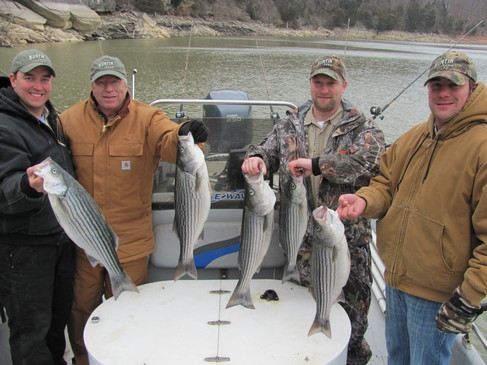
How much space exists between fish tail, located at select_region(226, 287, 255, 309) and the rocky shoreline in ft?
116

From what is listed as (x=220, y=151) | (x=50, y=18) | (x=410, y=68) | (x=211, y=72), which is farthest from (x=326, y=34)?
(x=220, y=151)

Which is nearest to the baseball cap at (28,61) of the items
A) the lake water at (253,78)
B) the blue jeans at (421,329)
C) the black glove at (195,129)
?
the black glove at (195,129)

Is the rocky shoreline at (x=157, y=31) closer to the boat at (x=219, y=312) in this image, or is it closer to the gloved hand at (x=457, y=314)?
the boat at (x=219, y=312)

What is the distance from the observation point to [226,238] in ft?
11.7

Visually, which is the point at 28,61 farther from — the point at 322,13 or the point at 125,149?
the point at 322,13

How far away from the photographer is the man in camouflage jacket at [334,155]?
2.83 m

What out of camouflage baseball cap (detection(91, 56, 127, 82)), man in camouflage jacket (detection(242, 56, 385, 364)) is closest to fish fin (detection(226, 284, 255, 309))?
man in camouflage jacket (detection(242, 56, 385, 364))

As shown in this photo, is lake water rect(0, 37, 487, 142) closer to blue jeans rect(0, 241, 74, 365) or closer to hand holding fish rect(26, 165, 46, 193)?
blue jeans rect(0, 241, 74, 365)

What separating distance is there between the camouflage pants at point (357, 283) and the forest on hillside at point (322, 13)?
68127 millimetres

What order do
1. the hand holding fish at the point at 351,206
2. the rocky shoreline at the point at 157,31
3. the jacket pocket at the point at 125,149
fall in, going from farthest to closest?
1. the rocky shoreline at the point at 157,31
2. the jacket pocket at the point at 125,149
3. the hand holding fish at the point at 351,206

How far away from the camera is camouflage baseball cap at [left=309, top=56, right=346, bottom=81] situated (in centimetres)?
290

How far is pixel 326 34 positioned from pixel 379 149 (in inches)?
3014

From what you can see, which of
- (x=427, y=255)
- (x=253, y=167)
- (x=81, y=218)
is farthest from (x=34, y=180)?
(x=427, y=255)

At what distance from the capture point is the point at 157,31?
175ft
